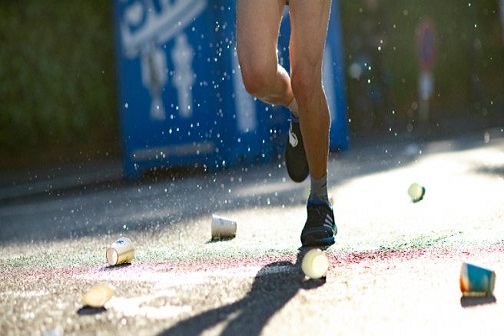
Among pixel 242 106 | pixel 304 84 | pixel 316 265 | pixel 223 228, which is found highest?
pixel 304 84

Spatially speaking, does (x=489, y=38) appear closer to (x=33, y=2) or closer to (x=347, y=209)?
(x=33, y=2)

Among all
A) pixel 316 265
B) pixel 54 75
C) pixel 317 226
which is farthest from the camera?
pixel 54 75

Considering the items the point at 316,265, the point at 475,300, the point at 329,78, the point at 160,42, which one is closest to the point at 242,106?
the point at 160,42

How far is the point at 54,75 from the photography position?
16969 mm

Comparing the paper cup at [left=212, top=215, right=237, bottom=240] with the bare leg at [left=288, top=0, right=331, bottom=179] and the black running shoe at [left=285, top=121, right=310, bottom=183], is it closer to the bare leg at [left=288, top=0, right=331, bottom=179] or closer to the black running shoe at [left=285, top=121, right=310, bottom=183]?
the black running shoe at [left=285, top=121, right=310, bottom=183]

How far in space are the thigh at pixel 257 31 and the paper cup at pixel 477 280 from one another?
160 cm

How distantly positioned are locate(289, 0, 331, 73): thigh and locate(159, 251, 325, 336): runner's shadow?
3.07 feet

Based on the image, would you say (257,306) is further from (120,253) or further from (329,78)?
(329,78)

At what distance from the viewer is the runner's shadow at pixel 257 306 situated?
3299mm

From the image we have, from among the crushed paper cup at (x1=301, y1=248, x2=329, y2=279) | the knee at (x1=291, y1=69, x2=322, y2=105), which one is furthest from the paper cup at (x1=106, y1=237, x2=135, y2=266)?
the crushed paper cup at (x1=301, y1=248, x2=329, y2=279)

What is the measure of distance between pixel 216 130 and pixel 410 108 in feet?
33.0

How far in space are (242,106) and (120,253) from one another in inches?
300

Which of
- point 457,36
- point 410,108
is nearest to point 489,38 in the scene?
point 457,36

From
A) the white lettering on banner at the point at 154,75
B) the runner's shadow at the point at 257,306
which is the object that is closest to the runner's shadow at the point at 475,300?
the runner's shadow at the point at 257,306
